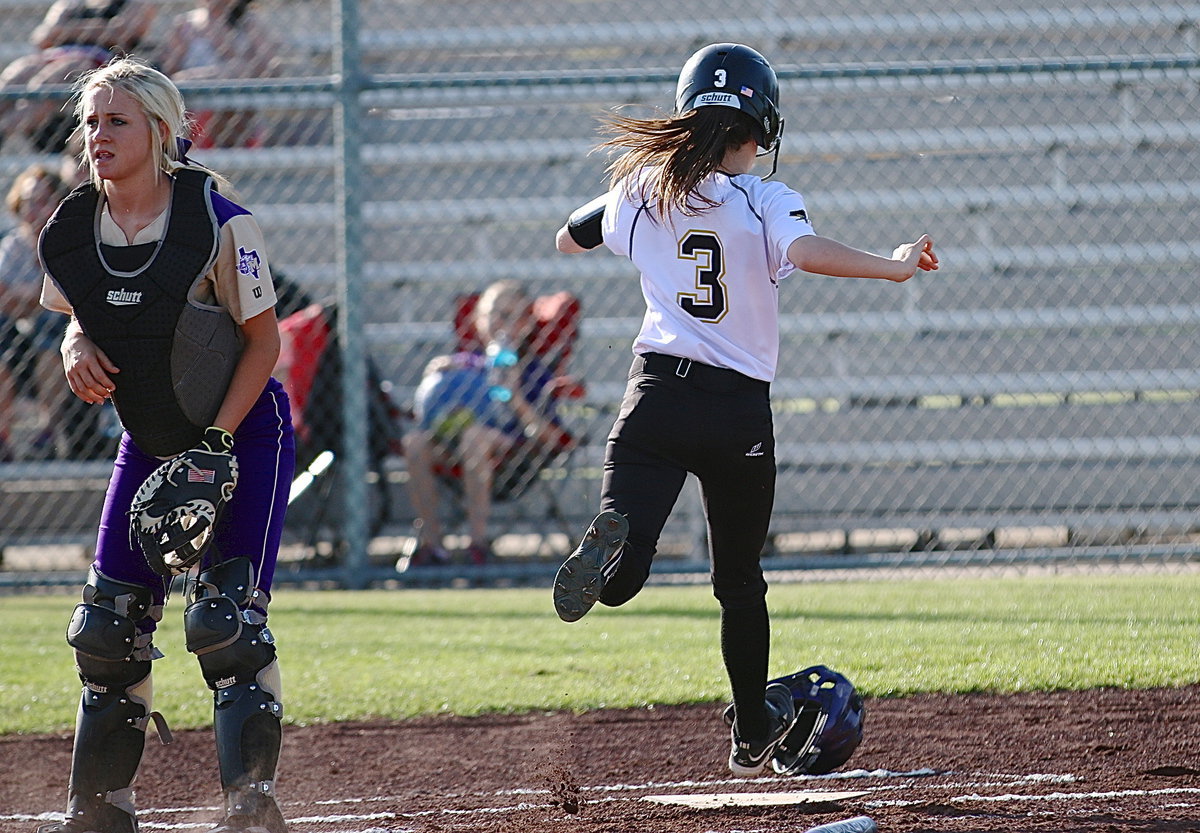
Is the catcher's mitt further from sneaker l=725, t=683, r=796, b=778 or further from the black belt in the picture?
sneaker l=725, t=683, r=796, b=778

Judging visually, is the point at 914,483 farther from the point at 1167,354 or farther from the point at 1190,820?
the point at 1190,820

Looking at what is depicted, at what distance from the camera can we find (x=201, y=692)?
582 centimetres

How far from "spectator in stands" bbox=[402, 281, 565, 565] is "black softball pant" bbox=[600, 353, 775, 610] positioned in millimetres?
4709

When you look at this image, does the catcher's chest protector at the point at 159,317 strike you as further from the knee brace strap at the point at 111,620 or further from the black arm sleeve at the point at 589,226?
the black arm sleeve at the point at 589,226

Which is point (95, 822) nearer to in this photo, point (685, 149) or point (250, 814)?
point (250, 814)

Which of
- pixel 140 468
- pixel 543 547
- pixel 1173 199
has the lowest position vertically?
pixel 140 468

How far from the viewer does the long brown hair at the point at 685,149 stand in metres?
3.85

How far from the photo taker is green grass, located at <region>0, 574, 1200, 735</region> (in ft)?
18.1

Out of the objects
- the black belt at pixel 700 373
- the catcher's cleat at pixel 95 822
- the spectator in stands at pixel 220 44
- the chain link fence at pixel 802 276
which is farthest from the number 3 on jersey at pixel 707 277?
the spectator in stands at pixel 220 44

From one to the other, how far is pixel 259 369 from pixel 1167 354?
8345 millimetres

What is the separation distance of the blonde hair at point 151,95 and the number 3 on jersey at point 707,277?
1342 mm

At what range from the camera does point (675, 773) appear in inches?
177

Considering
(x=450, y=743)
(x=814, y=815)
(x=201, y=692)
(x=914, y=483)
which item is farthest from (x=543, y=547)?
(x=814, y=815)

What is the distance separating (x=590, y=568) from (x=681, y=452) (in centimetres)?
42
